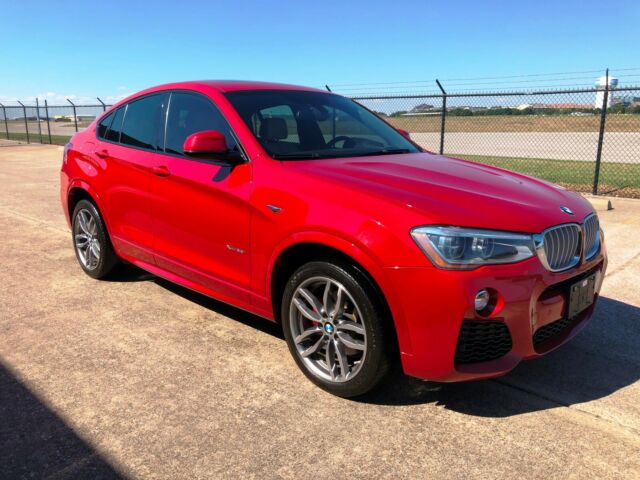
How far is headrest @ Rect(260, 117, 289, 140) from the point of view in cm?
355

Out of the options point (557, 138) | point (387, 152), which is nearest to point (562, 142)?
point (557, 138)

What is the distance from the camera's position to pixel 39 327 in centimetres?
399

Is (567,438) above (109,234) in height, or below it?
below

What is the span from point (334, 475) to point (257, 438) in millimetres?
456

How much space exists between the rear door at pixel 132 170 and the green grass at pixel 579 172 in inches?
A: 318

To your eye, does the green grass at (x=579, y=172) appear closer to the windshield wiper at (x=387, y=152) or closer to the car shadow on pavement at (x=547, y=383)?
the car shadow on pavement at (x=547, y=383)

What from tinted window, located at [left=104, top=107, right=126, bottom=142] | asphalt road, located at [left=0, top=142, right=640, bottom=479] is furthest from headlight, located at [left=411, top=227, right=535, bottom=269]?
tinted window, located at [left=104, top=107, right=126, bottom=142]

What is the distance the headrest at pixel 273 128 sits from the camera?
3.55 metres

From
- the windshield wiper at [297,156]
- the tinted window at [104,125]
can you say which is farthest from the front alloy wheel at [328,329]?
the tinted window at [104,125]

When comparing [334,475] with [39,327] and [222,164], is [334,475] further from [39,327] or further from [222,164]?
[39,327]

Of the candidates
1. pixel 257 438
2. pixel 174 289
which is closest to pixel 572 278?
pixel 257 438

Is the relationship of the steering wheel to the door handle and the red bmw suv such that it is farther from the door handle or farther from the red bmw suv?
the door handle

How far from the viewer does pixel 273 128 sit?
365 centimetres

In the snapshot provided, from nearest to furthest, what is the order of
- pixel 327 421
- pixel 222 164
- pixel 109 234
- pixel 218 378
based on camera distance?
pixel 327 421 → pixel 218 378 → pixel 222 164 → pixel 109 234
